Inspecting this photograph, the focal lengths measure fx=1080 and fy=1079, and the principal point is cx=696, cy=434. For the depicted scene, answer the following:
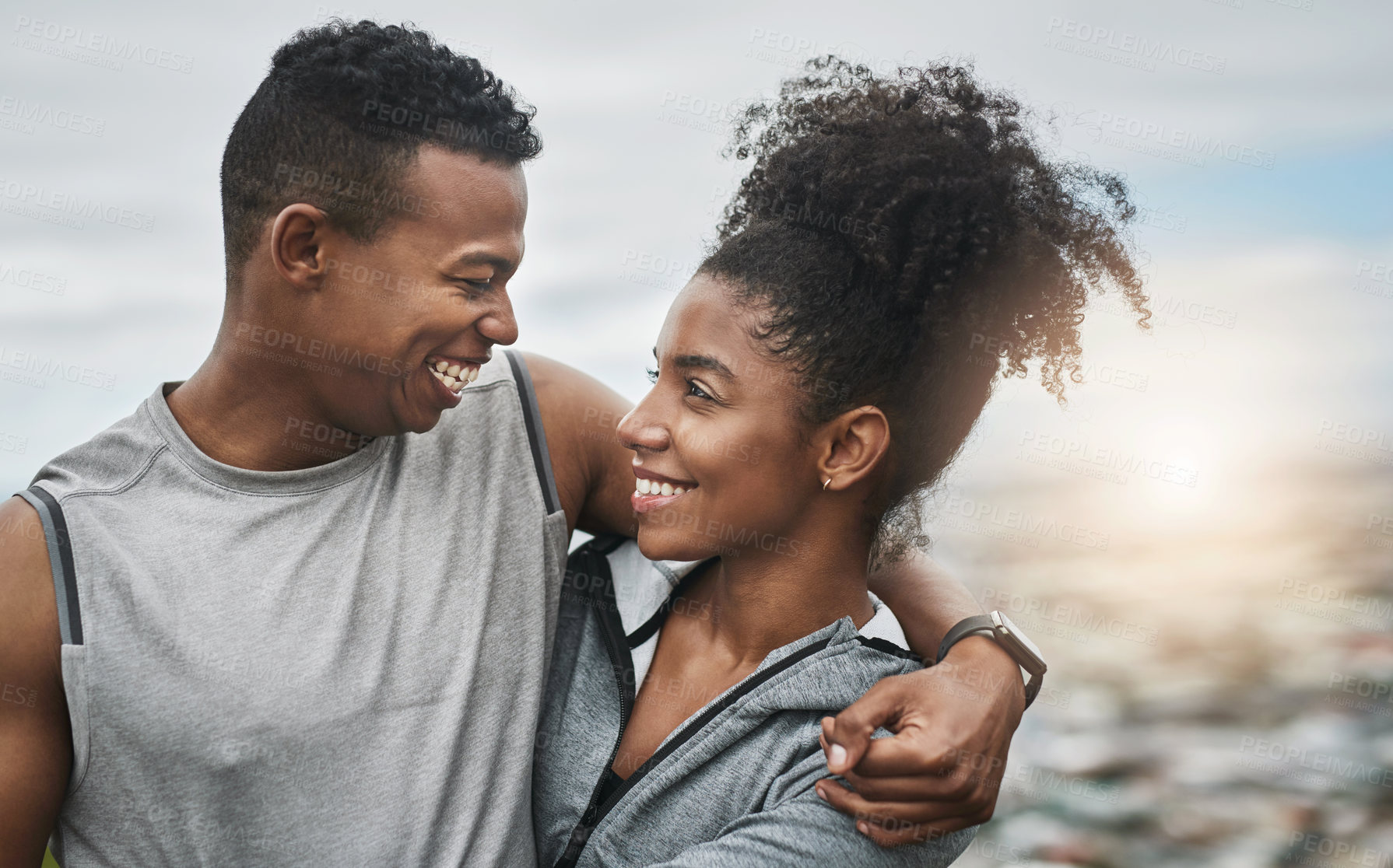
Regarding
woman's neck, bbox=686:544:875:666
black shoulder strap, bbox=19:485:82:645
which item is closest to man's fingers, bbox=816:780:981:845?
woman's neck, bbox=686:544:875:666

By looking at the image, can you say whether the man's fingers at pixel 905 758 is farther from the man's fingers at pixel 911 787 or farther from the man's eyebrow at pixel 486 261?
the man's eyebrow at pixel 486 261

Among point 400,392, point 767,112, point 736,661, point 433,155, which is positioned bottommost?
point 736,661

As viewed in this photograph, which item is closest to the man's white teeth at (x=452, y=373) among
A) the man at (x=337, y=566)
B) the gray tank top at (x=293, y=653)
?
the man at (x=337, y=566)

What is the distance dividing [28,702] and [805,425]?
1.27 meters

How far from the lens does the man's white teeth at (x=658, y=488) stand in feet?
6.13

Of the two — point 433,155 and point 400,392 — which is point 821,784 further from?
point 433,155

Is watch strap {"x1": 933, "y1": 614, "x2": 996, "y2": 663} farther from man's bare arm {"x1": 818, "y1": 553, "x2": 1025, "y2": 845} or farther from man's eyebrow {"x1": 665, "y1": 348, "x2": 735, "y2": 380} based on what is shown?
man's eyebrow {"x1": 665, "y1": 348, "x2": 735, "y2": 380}

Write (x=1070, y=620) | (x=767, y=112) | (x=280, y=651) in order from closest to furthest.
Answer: (x=280, y=651), (x=767, y=112), (x=1070, y=620)

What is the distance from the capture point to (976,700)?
1.65 meters

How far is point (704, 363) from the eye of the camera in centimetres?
182

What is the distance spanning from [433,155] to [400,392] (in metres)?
0.41

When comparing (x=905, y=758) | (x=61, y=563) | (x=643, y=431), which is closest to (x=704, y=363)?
(x=643, y=431)

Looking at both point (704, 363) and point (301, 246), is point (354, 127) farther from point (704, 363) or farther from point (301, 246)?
point (704, 363)

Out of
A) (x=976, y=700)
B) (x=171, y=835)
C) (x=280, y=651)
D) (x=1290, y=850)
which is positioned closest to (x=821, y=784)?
(x=976, y=700)
